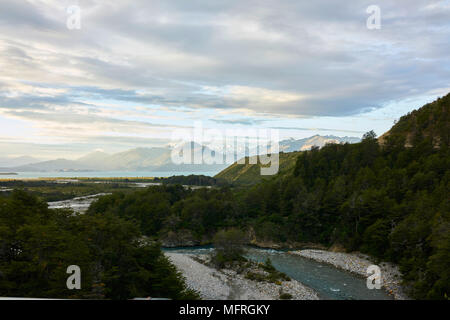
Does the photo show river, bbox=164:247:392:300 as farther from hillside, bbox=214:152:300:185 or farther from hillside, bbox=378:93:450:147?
hillside, bbox=214:152:300:185

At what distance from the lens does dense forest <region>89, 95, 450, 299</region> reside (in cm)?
3394

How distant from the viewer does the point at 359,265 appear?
113 ft

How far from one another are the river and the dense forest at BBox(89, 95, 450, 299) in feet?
13.8

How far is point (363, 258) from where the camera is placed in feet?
122

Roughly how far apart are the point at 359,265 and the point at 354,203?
1175cm

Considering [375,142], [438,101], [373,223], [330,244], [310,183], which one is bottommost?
[330,244]

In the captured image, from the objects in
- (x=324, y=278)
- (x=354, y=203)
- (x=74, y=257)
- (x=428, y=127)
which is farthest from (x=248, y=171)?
(x=74, y=257)

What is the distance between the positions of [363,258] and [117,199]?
153 ft

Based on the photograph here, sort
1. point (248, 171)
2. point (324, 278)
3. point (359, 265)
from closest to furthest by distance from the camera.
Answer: point (324, 278), point (359, 265), point (248, 171)

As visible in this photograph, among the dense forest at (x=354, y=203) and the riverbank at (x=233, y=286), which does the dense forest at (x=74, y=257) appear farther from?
the dense forest at (x=354, y=203)

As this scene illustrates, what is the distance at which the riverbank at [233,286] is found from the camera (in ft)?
83.2

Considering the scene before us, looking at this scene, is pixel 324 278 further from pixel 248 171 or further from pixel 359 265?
pixel 248 171
